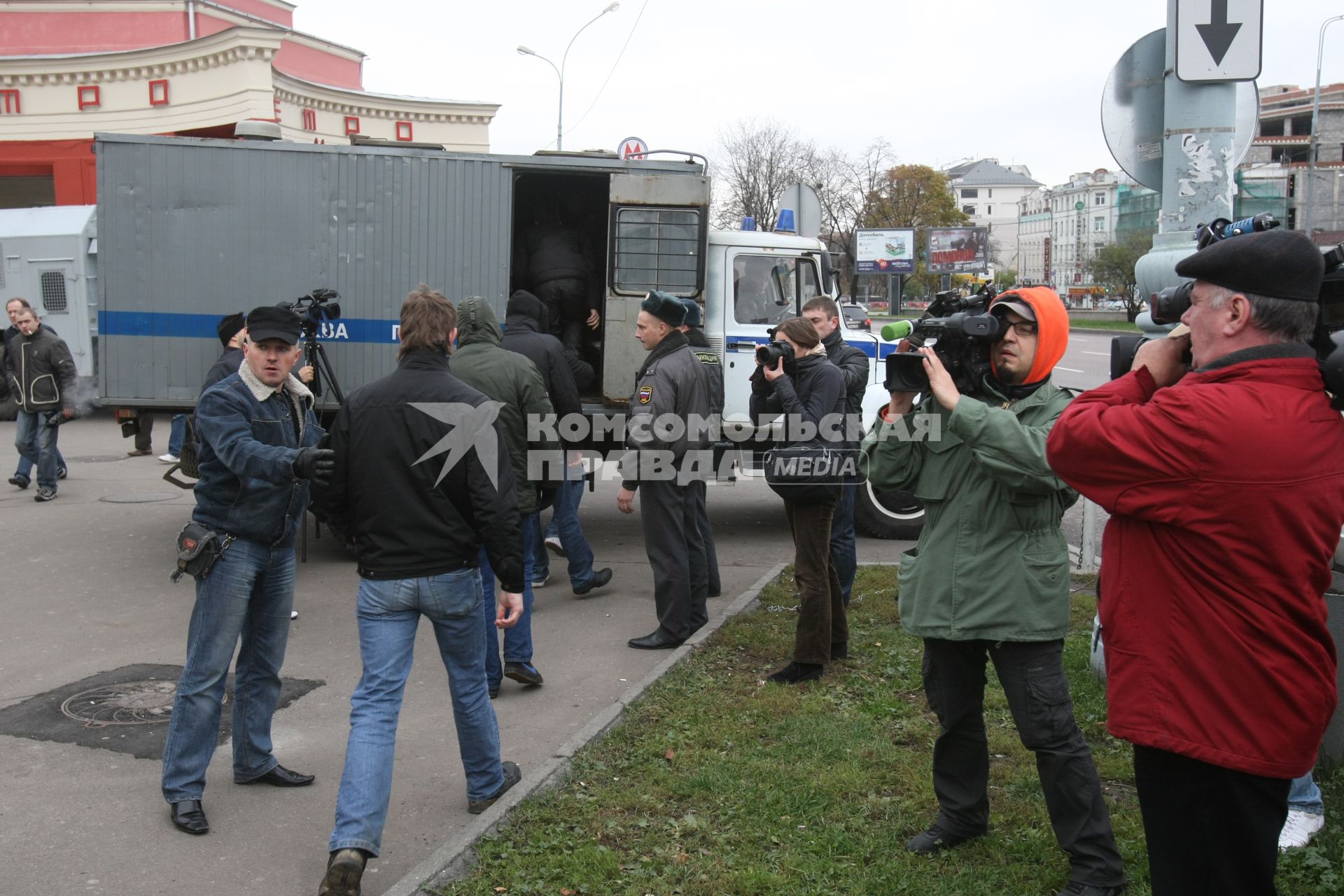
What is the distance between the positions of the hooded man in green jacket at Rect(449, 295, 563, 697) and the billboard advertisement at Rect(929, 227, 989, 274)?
51251 mm

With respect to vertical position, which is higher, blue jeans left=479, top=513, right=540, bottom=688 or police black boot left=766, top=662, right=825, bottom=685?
blue jeans left=479, top=513, right=540, bottom=688

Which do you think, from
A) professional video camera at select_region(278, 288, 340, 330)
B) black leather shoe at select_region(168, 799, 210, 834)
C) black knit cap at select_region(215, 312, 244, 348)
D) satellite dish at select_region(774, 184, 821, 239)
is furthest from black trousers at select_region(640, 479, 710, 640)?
satellite dish at select_region(774, 184, 821, 239)

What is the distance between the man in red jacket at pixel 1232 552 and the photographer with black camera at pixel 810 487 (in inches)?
124

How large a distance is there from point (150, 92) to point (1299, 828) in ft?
82.5

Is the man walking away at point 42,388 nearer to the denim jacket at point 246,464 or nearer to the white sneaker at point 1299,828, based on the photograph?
the denim jacket at point 246,464

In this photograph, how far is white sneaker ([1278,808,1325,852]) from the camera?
3752mm

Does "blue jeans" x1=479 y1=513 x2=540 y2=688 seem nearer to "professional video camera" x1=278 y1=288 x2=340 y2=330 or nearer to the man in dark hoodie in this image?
the man in dark hoodie

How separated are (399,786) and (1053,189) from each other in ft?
490

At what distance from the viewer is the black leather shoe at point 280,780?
464cm

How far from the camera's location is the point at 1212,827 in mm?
2438

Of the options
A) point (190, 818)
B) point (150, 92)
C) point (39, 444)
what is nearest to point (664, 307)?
point (190, 818)

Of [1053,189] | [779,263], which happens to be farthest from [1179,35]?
[1053,189]

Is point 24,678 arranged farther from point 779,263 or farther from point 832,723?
point 779,263

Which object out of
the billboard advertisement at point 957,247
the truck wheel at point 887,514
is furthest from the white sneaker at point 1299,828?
the billboard advertisement at point 957,247
